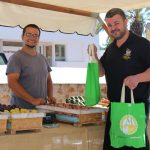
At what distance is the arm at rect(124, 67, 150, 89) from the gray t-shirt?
110 cm

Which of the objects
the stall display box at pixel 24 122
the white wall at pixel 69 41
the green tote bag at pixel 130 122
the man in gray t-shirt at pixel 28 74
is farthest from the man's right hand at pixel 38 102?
the white wall at pixel 69 41

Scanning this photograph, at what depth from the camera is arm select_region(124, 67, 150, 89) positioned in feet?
7.90

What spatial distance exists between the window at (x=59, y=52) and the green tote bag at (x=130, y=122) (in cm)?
1156

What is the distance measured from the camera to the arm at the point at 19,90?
10.1 feet

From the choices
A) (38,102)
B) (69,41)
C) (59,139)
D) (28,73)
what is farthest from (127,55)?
(69,41)

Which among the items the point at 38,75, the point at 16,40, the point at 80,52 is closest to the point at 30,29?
the point at 38,75

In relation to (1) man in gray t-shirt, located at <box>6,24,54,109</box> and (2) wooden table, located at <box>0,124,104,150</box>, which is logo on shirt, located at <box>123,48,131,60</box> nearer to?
(2) wooden table, located at <box>0,124,104,150</box>

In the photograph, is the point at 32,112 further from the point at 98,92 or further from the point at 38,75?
the point at 38,75

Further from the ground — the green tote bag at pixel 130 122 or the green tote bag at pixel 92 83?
the green tote bag at pixel 92 83

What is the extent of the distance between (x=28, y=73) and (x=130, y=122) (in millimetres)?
1199

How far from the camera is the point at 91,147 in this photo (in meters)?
2.64

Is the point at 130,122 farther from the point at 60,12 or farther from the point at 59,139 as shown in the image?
the point at 60,12

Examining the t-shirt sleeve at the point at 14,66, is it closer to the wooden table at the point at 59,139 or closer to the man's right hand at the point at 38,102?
the man's right hand at the point at 38,102

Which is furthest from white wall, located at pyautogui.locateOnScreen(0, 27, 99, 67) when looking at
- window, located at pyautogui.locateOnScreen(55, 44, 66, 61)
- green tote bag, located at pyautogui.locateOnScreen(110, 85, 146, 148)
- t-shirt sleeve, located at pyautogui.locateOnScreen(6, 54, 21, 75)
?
green tote bag, located at pyautogui.locateOnScreen(110, 85, 146, 148)
